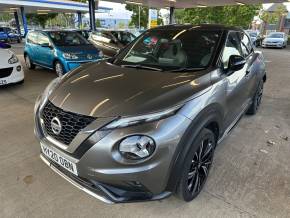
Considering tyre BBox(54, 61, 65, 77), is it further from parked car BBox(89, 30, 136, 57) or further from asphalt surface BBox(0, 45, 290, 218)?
asphalt surface BBox(0, 45, 290, 218)

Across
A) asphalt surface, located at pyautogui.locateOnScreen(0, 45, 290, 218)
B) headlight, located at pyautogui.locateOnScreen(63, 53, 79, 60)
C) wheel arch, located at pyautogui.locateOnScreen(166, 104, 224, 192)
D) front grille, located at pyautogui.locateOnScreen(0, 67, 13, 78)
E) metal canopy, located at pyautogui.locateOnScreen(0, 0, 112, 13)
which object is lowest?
asphalt surface, located at pyautogui.locateOnScreen(0, 45, 290, 218)

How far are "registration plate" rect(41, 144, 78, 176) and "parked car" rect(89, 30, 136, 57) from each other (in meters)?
8.09

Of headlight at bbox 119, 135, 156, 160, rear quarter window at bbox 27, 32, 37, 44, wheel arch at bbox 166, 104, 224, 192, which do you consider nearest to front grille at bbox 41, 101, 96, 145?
headlight at bbox 119, 135, 156, 160

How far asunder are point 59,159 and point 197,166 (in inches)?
46.8

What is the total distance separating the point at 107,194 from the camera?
6.07 ft

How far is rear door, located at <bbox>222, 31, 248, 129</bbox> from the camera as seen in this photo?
8.73 feet

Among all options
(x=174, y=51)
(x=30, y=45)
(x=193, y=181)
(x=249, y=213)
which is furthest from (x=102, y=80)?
(x=30, y=45)

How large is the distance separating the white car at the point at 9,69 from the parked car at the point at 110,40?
443cm

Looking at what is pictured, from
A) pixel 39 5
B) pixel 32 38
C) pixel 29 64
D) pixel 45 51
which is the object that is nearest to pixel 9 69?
pixel 45 51

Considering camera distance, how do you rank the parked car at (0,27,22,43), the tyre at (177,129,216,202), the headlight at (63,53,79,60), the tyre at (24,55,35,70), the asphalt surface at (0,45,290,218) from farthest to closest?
the parked car at (0,27,22,43) → the tyre at (24,55,35,70) → the headlight at (63,53,79,60) → the asphalt surface at (0,45,290,218) → the tyre at (177,129,216,202)

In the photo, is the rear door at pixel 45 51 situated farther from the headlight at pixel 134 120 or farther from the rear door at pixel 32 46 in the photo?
the headlight at pixel 134 120

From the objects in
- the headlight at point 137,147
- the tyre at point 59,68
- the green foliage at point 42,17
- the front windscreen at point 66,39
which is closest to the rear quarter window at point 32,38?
the front windscreen at point 66,39

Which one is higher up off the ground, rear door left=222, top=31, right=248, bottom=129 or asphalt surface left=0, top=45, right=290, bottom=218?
rear door left=222, top=31, right=248, bottom=129

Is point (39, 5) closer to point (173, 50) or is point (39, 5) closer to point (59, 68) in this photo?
point (59, 68)
